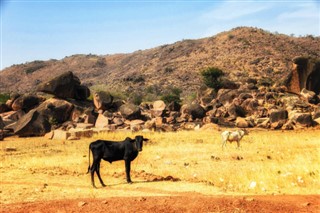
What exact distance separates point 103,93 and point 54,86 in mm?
5065

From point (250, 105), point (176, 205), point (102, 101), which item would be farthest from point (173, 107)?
point (176, 205)

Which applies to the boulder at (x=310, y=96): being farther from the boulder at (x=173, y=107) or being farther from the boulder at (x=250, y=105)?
the boulder at (x=173, y=107)

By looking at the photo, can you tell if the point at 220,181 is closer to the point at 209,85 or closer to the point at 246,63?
the point at 209,85

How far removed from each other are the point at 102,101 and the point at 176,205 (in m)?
35.3

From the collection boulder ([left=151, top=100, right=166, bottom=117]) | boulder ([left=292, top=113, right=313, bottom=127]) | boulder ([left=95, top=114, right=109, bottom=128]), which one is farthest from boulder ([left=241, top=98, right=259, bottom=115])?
boulder ([left=95, top=114, right=109, bottom=128])

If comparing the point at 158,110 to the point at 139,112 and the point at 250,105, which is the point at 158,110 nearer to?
the point at 139,112

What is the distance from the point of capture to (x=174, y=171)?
50.8 ft

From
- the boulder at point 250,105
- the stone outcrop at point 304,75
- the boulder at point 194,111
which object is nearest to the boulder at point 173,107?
the boulder at point 194,111

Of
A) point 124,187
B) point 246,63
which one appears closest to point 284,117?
point 124,187

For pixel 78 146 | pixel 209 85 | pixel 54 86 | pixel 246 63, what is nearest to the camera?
pixel 78 146

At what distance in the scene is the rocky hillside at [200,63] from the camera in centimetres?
8538

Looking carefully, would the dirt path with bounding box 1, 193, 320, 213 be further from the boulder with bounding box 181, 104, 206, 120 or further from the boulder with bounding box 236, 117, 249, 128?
the boulder with bounding box 181, 104, 206, 120

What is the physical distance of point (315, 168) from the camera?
13.5 meters

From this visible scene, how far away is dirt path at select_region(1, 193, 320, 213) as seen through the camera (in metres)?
8.93
